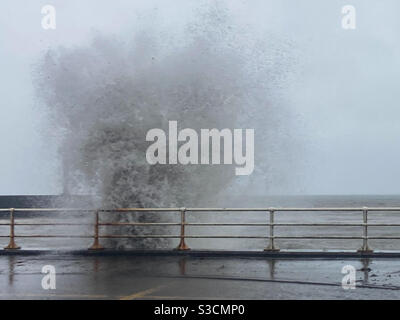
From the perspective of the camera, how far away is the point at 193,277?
33.4 ft

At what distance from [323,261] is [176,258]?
357 cm

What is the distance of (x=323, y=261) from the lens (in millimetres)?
12641

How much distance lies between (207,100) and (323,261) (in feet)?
30.5

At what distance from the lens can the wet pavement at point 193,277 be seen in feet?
27.6

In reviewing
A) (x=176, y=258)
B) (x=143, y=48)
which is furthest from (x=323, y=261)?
(x=143, y=48)

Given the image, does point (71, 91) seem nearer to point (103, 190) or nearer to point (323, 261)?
point (103, 190)

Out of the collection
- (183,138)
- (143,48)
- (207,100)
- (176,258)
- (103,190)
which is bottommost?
(176,258)

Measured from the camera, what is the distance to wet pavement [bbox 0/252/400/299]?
842 centimetres

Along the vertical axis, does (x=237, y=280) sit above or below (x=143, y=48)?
below
